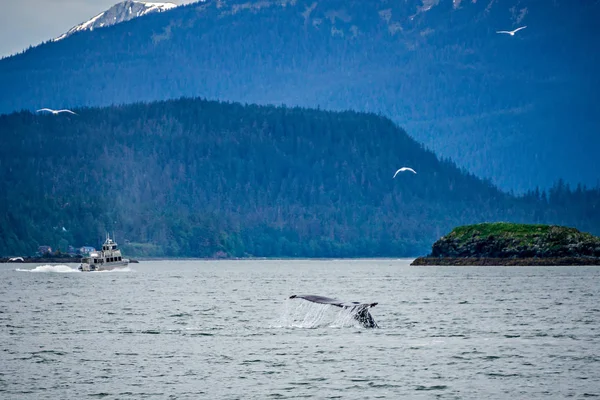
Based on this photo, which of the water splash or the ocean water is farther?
the water splash

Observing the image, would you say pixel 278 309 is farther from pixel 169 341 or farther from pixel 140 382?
pixel 140 382

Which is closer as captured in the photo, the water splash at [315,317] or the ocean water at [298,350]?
the ocean water at [298,350]

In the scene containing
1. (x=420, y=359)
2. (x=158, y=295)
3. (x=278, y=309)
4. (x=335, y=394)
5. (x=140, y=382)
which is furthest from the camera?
(x=158, y=295)

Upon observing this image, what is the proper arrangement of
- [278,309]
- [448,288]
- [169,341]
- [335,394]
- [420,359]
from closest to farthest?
[335,394], [420,359], [169,341], [278,309], [448,288]

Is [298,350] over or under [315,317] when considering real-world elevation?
under

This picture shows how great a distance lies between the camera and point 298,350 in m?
92.7

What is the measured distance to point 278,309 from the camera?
13938cm

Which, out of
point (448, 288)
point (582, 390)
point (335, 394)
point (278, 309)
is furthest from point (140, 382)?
point (448, 288)

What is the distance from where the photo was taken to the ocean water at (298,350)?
2950 inches

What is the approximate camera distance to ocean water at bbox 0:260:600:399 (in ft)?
246

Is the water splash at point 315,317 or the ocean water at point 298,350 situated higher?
the water splash at point 315,317

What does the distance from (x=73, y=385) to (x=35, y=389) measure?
262 centimetres

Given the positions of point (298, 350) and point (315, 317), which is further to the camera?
point (315, 317)

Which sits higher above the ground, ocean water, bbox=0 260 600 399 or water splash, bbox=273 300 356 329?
water splash, bbox=273 300 356 329
